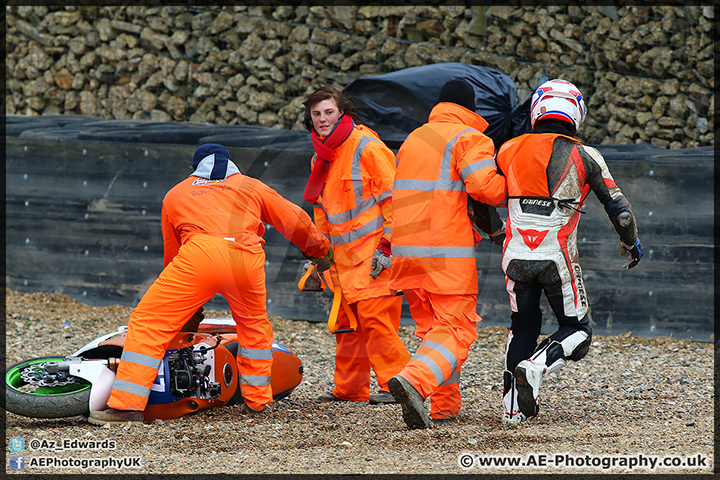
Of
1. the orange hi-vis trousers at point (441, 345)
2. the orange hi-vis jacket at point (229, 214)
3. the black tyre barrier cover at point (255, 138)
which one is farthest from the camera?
the black tyre barrier cover at point (255, 138)

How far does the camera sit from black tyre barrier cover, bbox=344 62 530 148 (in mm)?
6586

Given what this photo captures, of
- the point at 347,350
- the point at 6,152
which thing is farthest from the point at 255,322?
the point at 6,152

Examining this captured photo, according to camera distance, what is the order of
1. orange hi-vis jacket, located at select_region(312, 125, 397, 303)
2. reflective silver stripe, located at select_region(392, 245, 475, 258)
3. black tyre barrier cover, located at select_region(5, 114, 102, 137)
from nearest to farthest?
reflective silver stripe, located at select_region(392, 245, 475, 258)
orange hi-vis jacket, located at select_region(312, 125, 397, 303)
black tyre barrier cover, located at select_region(5, 114, 102, 137)

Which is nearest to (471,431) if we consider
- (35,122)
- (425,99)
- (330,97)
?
(330,97)

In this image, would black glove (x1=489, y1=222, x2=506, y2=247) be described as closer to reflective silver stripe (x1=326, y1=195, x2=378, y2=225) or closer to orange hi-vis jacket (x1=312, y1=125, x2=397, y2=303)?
orange hi-vis jacket (x1=312, y1=125, x2=397, y2=303)

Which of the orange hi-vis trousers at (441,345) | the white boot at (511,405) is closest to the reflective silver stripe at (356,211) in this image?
the orange hi-vis trousers at (441,345)

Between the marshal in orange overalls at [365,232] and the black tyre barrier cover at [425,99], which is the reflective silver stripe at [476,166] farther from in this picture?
the black tyre barrier cover at [425,99]

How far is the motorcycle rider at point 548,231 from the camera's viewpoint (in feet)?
13.9

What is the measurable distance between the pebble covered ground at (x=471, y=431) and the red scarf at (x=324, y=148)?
A: 1.41m

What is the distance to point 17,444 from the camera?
398 centimetres

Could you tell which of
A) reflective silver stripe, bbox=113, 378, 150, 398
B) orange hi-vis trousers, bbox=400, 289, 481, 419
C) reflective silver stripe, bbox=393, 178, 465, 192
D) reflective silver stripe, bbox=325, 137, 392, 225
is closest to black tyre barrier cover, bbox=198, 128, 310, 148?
reflective silver stripe, bbox=325, 137, 392, 225

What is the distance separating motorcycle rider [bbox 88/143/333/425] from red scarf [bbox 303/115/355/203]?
12.2 inches

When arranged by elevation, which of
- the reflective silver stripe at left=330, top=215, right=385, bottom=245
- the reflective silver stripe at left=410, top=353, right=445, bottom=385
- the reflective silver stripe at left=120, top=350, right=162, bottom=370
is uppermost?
the reflective silver stripe at left=330, top=215, right=385, bottom=245

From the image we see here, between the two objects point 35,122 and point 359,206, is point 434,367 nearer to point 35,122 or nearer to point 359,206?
point 359,206
